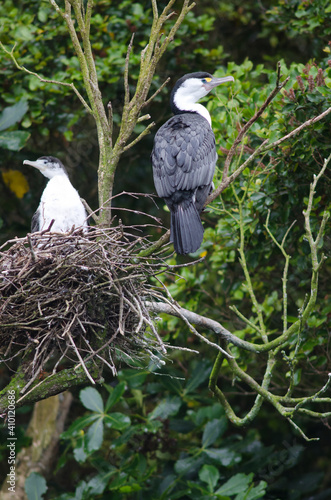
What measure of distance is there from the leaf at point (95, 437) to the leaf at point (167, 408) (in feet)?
1.63

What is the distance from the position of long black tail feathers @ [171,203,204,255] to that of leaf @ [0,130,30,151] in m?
1.72

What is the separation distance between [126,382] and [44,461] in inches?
54.2

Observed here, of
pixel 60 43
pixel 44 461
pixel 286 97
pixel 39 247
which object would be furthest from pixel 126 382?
pixel 60 43

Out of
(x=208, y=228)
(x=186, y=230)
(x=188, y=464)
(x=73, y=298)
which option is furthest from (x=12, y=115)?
(x=188, y=464)

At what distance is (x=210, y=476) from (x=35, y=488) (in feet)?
4.10

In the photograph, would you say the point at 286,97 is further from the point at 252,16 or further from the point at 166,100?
→ the point at 252,16

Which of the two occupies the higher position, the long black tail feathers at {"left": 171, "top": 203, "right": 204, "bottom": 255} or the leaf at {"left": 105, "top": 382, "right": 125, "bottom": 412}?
the long black tail feathers at {"left": 171, "top": 203, "right": 204, "bottom": 255}

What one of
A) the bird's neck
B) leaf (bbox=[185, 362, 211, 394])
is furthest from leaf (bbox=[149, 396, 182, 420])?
the bird's neck

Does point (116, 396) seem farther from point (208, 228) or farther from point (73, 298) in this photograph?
point (73, 298)

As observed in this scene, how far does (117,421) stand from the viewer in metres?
4.35

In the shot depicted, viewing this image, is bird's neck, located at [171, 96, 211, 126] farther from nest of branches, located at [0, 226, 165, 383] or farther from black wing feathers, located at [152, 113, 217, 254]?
nest of branches, located at [0, 226, 165, 383]

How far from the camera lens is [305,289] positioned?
4586 mm

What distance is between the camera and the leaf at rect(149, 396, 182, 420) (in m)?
4.74

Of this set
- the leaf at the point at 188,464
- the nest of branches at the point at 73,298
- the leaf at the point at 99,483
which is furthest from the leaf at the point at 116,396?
the nest of branches at the point at 73,298
